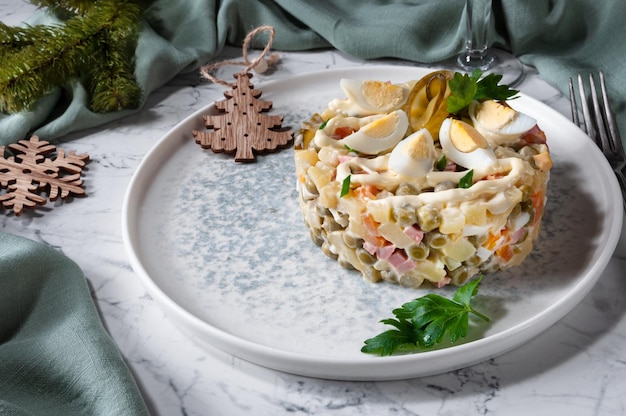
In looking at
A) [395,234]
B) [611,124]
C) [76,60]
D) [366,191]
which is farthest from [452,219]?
[76,60]

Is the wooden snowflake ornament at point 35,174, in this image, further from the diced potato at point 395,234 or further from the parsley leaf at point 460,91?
the parsley leaf at point 460,91

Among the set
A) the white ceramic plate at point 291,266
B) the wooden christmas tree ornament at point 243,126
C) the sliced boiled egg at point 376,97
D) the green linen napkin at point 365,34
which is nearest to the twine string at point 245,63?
the wooden christmas tree ornament at point 243,126

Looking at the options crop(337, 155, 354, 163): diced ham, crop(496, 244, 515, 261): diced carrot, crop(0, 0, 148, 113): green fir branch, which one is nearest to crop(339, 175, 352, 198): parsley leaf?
crop(337, 155, 354, 163): diced ham

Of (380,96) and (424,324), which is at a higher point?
(380,96)

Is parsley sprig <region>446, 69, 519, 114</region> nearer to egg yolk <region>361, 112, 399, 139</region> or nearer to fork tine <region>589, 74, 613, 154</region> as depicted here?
egg yolk <region>361, 112, 399, 139</region>

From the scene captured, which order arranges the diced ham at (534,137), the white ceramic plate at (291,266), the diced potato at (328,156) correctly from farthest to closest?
the diced ham at (534,137), the diced potato at (328,156), the white ceramic plate at (291,266)

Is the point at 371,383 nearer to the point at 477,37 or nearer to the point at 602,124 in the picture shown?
the point at 602,124
